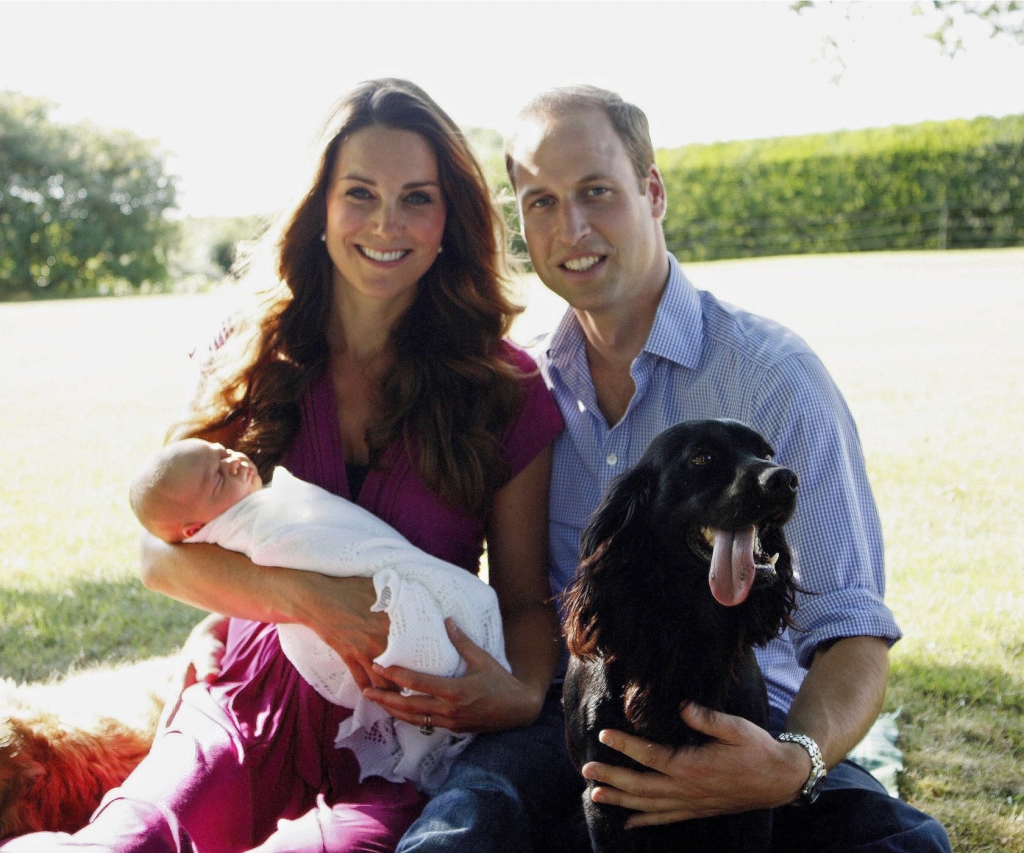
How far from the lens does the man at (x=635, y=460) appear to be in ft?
7.49

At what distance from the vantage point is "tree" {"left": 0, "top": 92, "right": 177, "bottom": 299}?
93.1 feet

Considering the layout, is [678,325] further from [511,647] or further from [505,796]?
[505,796]

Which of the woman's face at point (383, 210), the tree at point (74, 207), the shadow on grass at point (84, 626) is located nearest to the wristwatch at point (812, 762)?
the woman's face at point (383, 210)

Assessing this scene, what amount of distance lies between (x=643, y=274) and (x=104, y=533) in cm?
481

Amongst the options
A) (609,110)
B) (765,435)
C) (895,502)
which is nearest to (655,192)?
(609,110)

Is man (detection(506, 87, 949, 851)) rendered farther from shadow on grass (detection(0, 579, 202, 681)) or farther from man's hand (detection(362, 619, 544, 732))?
shadow on grass (detection(0, 579, 202, 681))

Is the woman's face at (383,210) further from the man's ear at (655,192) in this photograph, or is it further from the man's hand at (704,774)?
the man's hand at (704,774)

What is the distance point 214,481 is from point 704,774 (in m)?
1.58

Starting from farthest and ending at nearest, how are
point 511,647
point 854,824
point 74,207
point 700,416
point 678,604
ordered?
1. point 74,207
2. point 511,647
3. point 700,416
4. point 854,824
5. point 678,604

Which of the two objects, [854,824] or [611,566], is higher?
[611,566]

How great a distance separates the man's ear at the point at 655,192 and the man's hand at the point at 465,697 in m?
1.50

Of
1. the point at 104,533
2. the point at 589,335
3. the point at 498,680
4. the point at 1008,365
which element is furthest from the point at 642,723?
the point at 1008,365

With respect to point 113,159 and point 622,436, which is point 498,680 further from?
point 113,159

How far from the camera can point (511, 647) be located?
3.01m
